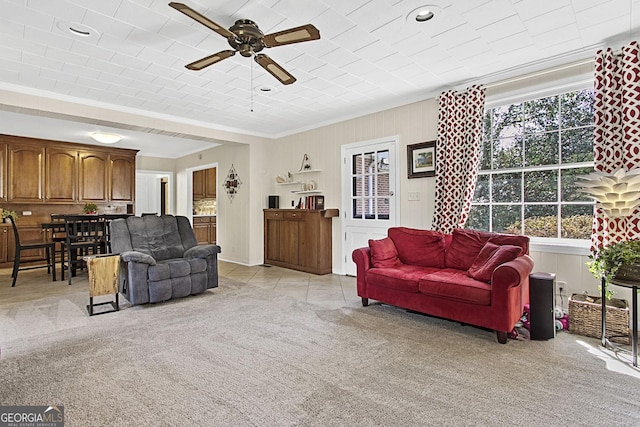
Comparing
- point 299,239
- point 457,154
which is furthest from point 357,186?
point 457,154

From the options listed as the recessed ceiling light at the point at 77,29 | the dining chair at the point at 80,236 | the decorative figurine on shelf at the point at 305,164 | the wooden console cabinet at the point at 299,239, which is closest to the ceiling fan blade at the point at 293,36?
the recessed ceiling light at the point at 77,29

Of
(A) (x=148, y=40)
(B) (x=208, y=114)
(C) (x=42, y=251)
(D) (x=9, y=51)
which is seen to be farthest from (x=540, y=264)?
(C) (x=42, y=251)

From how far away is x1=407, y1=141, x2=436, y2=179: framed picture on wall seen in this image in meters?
4.51

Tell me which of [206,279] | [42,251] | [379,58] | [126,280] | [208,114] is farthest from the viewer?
[42,251]

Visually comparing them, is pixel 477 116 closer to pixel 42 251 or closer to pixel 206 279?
pixel 206 279

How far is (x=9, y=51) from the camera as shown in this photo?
3242 mm

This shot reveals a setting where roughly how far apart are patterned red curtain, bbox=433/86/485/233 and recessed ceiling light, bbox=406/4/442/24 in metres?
1.60

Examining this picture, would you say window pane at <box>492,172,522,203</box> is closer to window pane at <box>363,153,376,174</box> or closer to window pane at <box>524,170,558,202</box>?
window pane at <box>524,170,558,202</box>

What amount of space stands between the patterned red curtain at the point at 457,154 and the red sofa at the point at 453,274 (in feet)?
1.18

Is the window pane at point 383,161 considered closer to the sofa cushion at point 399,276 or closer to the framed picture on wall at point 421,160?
the framed picture on wall at point 421,160

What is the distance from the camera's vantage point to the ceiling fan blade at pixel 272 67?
9.34ft

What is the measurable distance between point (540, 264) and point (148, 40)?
4.48 m

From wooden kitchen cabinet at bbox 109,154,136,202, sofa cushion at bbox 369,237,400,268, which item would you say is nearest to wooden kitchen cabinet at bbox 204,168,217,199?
wooden kitchen cabinet at bbox 109,154,136,202

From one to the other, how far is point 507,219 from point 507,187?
375 millimetres
